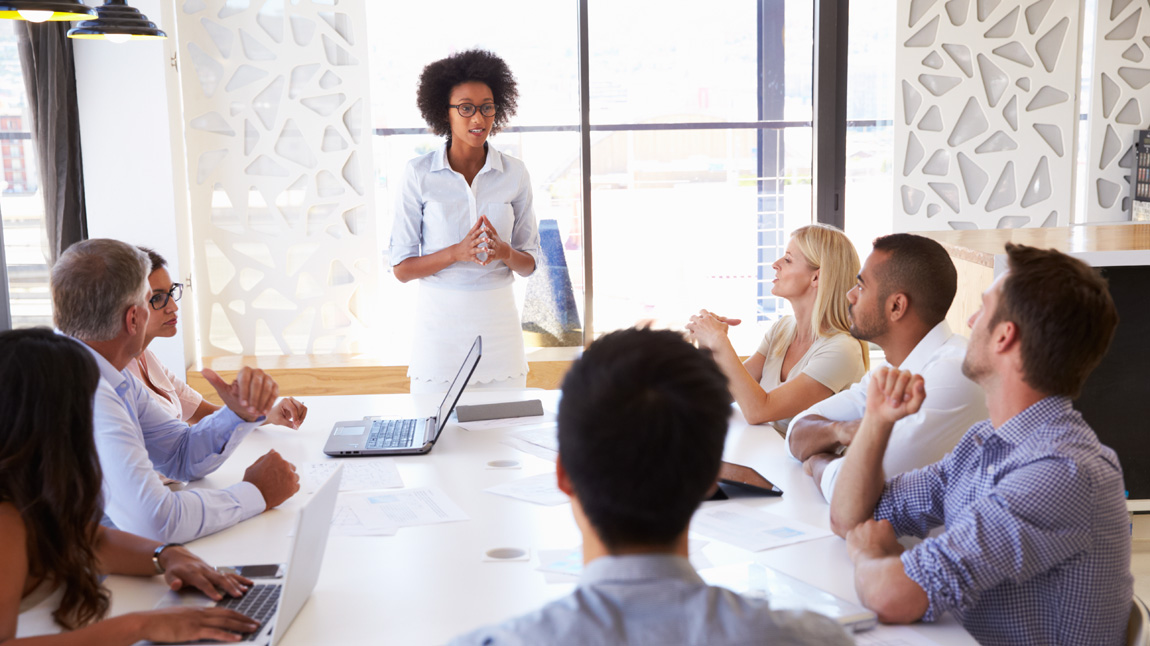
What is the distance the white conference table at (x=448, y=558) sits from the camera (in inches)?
58.1

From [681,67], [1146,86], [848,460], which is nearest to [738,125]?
[681,67]

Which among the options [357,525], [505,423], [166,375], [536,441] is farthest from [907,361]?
[166,375]

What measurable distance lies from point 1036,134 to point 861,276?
346cm

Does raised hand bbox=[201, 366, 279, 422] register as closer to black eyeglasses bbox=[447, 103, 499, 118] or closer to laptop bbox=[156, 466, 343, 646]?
laptop bbox=[156, 466, 343, 646]

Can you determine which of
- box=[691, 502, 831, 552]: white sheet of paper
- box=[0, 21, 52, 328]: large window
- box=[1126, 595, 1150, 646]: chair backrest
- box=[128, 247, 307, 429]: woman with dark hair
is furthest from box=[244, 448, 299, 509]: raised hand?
box=[0, 21, 52, 328]: large window

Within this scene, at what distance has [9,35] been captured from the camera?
12.6 ft

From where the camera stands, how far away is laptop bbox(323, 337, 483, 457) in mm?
2355

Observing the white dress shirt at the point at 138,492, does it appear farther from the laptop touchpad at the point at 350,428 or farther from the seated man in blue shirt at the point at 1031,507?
the seated man in blue shirt at the point at 1031,507

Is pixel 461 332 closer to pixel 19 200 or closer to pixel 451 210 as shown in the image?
pixel 451 210

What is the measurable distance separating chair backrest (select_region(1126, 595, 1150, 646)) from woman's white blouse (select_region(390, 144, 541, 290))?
7.67ft

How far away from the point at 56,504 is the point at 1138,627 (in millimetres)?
1559

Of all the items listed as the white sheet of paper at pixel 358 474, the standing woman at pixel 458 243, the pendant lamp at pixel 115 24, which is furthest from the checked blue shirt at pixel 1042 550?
the pendant lamp at pixel 115 24

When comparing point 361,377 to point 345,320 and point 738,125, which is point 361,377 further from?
point 738,125

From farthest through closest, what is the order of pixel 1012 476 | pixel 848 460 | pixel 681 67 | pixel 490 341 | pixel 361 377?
pixel 681 67, pixel 361 377, pixel 490 341, pixel 848 460, pixel 1012 476
